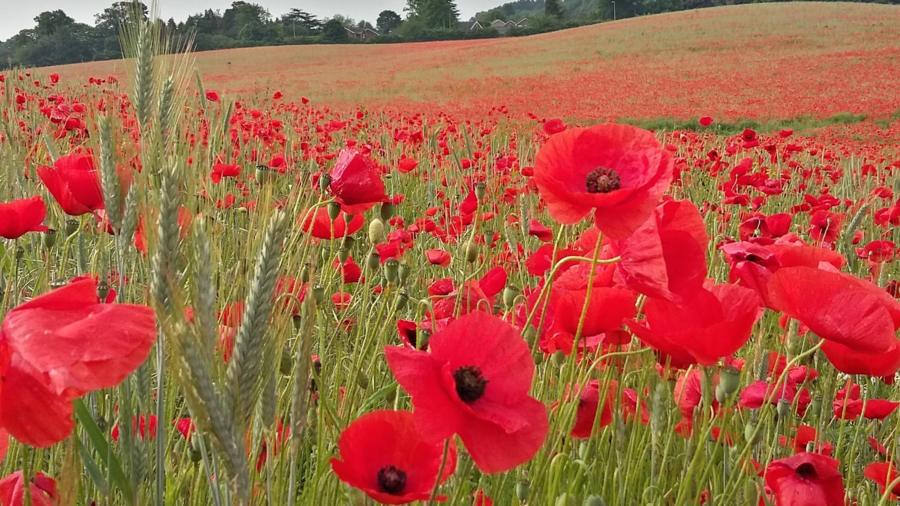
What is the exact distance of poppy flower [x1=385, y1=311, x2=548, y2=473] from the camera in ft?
2.61

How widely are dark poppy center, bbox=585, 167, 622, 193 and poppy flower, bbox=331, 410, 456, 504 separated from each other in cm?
39

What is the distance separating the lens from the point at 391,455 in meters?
0.97

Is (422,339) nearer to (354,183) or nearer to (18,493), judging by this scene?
(354,183)

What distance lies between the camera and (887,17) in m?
33.4

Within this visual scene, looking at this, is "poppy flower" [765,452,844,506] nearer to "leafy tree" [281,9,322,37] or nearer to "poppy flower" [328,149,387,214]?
"poppy flower" [328,149,387,214]

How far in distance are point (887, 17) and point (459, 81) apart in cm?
2163

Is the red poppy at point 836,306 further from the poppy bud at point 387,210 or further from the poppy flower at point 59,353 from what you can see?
the poppy bud at point 387,210

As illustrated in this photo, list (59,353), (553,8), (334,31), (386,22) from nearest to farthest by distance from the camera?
(59,353) < (334,31) < (553,8) < (386,22)

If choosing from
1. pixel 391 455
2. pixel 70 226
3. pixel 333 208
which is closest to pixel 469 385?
pixel 391 455

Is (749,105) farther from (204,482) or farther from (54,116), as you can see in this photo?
(204,482)

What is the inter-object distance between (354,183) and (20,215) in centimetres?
58

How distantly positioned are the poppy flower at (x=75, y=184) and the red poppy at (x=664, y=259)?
2.86 feet

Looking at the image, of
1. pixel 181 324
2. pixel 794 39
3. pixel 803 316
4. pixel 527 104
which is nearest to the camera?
pixel 181 324

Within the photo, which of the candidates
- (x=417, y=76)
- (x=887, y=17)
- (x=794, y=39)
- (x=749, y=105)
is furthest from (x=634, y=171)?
(x=887, y=17)
